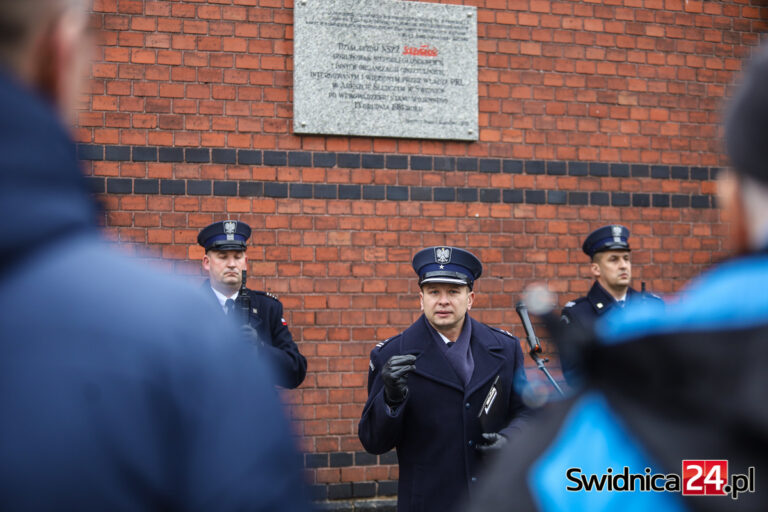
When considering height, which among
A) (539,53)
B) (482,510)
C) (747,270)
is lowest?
(482,510)

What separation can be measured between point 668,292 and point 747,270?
5.30 meters

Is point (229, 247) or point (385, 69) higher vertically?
point (385, 69)

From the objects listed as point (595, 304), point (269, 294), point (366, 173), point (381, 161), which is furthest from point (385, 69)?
point (595, 304)

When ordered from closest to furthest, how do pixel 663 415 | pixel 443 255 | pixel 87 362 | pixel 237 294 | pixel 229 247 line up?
pixel 87 362
pixel 663 415
pixel 443 255
pixel 237 294
pixel 229 247

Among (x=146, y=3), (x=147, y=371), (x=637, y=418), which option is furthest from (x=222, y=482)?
(x=146, y=3)

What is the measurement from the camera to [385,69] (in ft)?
17.7

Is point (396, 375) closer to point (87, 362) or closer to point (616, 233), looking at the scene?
point (616, 233)

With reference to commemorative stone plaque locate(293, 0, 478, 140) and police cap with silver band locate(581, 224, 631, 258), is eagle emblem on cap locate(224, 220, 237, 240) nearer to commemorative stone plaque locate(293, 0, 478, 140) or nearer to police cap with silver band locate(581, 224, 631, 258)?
commemorative stone plaque locate(293, 0, 478, 140)

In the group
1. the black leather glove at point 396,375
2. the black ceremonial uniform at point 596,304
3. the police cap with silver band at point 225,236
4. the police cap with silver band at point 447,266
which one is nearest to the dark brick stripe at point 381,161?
the police cap with silver band at point 225,236

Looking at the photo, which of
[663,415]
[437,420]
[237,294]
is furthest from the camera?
[237,294]

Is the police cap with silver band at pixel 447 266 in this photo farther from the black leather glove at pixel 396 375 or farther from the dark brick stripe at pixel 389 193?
the dark brick stripe at pixel 389 193

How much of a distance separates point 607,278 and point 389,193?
5.32ft

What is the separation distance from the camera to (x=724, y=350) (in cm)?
77

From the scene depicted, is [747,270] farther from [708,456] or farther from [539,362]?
[539,362]
